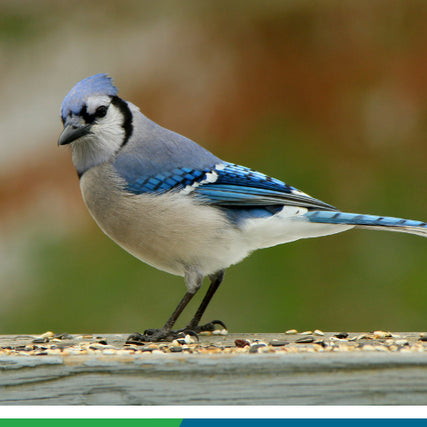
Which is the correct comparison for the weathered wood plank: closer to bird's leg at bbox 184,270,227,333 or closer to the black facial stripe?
bird's leg at bbox 184,270,227,333

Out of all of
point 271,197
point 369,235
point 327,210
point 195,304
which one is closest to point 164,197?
point 271,197

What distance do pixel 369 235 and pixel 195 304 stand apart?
106 cm

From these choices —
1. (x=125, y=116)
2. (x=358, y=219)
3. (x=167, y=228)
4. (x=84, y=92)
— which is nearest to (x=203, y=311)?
(x=167, y=228)

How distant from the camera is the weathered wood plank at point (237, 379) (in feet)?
6.08

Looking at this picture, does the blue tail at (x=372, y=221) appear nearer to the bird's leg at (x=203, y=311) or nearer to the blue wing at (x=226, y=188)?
the blue wing at (x=226, y=188)

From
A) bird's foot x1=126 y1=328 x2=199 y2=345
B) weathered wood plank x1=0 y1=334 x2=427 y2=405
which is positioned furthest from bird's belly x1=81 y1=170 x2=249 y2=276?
weathered wood plank x1=0 y1=334 x2=427 y2=405

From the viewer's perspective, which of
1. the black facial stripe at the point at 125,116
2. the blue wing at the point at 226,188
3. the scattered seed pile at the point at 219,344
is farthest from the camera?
the black facial stripe at the point at 125,116

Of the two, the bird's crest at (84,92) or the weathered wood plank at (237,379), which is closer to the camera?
the weathered wood plank at (237,379)

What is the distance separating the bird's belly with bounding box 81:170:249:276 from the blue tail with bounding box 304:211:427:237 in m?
0.31

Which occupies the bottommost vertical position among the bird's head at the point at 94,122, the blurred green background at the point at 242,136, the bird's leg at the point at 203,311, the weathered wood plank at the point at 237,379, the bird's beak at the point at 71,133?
the weathered wood plank at the point at 237,379

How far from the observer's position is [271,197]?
8.97ft

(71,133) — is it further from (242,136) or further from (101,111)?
(242,136)

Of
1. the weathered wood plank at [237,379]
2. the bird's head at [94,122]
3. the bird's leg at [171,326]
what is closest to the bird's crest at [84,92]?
the bird's head at [94,122]

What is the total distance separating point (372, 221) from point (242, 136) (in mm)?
2037
